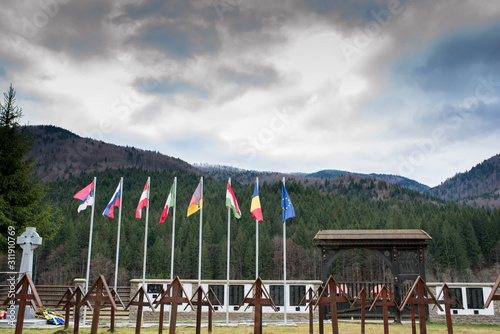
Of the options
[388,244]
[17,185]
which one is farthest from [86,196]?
[388,244]

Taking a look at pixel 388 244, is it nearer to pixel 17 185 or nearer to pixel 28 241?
pixel 28 241

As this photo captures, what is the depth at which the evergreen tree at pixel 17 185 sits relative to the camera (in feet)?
69.6

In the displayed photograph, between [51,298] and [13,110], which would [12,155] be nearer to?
[13,110]

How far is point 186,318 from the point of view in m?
21.1

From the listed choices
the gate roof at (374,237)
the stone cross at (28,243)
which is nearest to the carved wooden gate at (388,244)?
the gate roof at (374,237)

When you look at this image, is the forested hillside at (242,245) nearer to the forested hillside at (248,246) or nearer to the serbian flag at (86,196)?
the forested hillside at (248,246)

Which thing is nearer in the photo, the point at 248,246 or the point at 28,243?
the point at 28,243

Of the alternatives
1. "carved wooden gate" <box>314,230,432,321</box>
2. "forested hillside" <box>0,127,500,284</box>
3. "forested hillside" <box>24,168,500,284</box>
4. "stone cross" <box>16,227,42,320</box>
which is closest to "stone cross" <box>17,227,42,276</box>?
"stone cross" <box>16,227,42,320</box>

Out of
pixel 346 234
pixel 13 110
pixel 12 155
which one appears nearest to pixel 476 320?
pixel 346 234

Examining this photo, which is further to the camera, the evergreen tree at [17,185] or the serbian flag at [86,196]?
the evergreen tree at [17,185]

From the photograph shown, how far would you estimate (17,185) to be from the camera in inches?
856

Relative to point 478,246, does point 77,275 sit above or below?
below

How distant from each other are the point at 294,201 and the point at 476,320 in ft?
234

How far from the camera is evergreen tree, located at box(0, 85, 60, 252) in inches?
835
